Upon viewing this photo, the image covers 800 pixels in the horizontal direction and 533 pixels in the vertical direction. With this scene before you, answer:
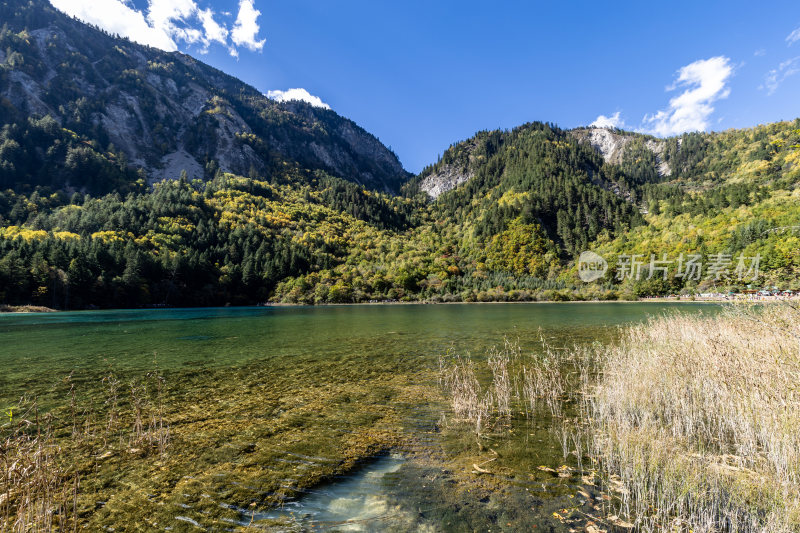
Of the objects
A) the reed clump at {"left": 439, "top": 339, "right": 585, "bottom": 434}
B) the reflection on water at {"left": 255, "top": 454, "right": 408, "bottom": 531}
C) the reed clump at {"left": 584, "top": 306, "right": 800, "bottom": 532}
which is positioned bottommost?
the reed clump at {"left": 439, "top": 339, "right": 585, "bottom": 434}

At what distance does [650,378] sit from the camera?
11617mm

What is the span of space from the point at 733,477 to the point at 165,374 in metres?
23.4

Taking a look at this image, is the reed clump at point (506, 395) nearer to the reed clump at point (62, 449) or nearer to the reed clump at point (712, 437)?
the reed clump at point (712, 437)

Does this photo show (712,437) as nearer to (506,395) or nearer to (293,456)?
(506,395)

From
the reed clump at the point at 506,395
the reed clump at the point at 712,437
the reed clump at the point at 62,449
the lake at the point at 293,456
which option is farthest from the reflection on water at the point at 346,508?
the reed clump at the point at 712,437

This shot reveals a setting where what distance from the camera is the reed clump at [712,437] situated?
553cm

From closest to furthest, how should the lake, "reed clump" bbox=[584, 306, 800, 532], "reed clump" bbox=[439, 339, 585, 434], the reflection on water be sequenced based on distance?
"reed clump" bbox=[584, 306, 800, 532]
the reflection on water
the lake
"reed clump" bbox=[439, 339, 585, 434]

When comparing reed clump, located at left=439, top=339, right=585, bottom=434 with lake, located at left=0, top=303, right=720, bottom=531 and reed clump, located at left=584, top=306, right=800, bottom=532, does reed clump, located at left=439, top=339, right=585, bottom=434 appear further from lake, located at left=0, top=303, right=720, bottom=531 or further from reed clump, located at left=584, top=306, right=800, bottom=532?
reed clump, located at left=584, top=306, right=800, bottom=532

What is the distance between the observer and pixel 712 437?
844 cm

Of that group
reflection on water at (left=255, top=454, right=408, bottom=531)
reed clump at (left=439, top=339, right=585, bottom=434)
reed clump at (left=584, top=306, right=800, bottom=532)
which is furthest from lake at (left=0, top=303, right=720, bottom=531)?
reed clump at (left=584, top=306, right=800, bottom=532)

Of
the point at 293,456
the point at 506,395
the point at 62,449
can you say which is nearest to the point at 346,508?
the point at 293,456

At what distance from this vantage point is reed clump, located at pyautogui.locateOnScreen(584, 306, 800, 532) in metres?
5.53

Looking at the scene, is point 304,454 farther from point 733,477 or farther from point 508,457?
point 733,477

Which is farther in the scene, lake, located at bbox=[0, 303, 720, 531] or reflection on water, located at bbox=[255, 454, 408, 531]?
lake, located at bbox=[0, 303, 720, 531]
